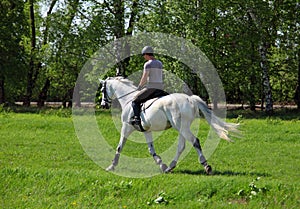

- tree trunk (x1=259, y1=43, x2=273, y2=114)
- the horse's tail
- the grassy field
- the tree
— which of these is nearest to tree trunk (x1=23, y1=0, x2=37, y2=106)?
the tree

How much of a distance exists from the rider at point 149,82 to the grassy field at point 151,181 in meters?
1.70

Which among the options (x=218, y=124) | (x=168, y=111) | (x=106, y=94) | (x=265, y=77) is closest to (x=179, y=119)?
(x=168, y=111)

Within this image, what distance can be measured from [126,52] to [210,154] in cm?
1762

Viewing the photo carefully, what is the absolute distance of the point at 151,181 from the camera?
33.0 feet

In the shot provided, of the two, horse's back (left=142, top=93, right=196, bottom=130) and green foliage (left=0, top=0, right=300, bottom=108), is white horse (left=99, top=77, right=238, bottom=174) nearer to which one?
horse's back (left=142, top=93, right=196, bottom=130)

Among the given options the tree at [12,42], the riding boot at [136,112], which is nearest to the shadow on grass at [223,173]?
the riding boot at [136,112]

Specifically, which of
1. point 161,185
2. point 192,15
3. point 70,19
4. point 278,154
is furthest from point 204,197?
point 70,19

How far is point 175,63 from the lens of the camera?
1030 inches

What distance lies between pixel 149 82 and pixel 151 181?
2437 millimetres

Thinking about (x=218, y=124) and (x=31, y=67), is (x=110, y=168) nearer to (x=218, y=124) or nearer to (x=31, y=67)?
(x=218, y=124)

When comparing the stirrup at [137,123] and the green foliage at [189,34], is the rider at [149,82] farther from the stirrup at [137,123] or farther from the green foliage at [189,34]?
the green foliage at [189,34]

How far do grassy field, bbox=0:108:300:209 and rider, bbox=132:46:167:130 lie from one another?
66.8 inches

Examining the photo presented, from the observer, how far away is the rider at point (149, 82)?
1113 centimetres

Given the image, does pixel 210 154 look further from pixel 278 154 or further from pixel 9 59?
pixel 9 59
